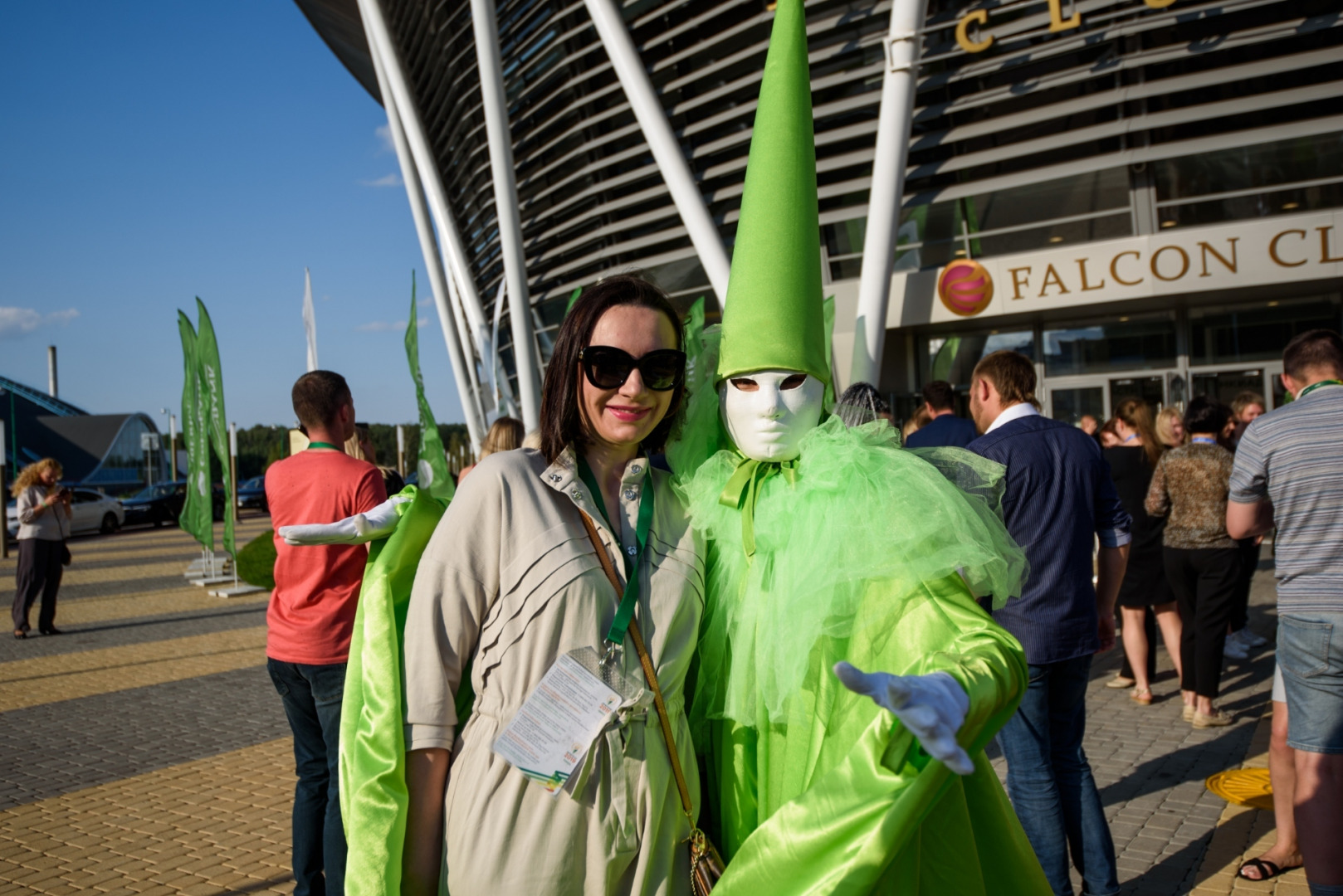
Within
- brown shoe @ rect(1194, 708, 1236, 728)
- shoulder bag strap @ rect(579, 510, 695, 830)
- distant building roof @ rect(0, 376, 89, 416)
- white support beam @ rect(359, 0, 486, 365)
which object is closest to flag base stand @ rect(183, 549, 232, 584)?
white support beam @ rect(359, 0, 486, 365)

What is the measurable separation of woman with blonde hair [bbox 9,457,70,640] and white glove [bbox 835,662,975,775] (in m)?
10.9

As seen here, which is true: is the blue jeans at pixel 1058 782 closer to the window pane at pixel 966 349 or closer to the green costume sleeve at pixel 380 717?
the green costume sleeve at pixel 380 717

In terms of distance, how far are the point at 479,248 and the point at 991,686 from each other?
21720 millimetres

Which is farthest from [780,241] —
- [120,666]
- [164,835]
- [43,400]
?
[43,400]

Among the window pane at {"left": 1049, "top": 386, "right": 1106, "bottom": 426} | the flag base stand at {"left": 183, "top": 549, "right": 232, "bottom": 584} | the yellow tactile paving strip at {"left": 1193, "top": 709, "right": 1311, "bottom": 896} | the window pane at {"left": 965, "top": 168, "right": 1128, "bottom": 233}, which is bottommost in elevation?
the yellow tactile paving strip at {"left": 1193, "top": 709, "right": 1311, "bottom": 896}

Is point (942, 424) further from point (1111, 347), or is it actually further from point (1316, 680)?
point (1111, 347)

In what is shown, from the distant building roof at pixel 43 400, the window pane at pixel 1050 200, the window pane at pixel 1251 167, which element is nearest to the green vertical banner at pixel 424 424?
the window pane at pixel 1050 200

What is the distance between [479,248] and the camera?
863 inches

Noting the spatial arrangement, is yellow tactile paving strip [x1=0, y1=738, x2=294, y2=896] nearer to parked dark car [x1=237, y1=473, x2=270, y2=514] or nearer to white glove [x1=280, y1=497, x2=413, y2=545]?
white glove [x1=280, y1=497, x2=413, y2=545]

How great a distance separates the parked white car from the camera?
83.9 feet

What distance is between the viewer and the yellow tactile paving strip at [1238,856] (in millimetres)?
3543

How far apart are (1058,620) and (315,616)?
2.73 metres

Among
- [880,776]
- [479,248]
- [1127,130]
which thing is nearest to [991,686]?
[880,776]

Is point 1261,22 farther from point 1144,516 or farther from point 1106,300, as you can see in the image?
point 1144,516
